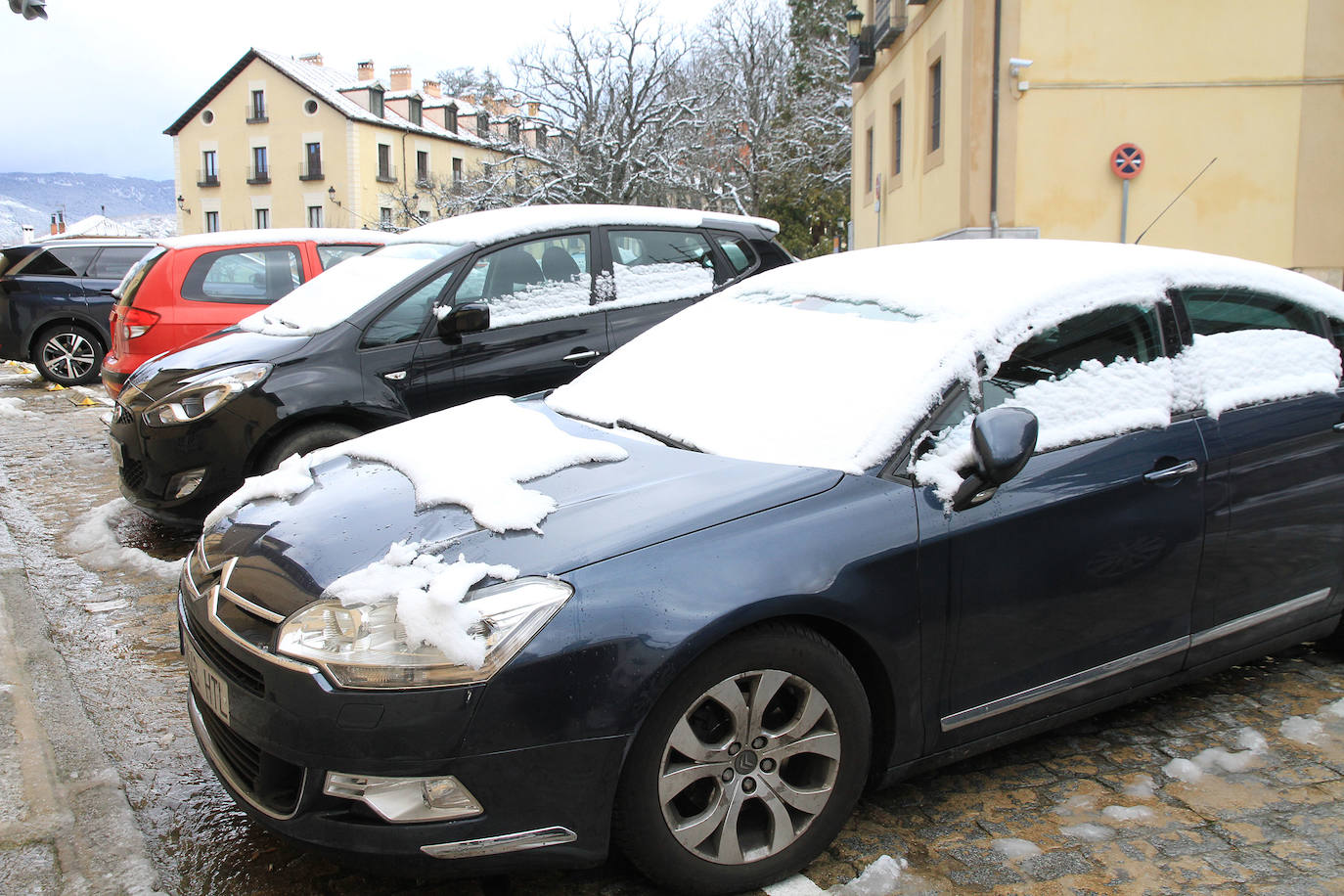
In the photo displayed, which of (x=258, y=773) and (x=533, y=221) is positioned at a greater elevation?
(x=533, y=221)

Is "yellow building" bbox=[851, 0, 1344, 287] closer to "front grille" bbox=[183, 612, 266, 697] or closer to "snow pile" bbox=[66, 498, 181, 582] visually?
"snow pile" bbox=[66, 498, 181, 582]

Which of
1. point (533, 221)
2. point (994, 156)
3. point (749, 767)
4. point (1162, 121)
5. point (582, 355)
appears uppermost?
point (1162, 121)

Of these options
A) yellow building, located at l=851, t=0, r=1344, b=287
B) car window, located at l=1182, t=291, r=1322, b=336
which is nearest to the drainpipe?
yellow building, located at l=851, t=0, r=1344, b=287

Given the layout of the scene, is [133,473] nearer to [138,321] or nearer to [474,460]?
[138,321]

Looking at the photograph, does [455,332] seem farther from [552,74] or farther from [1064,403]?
[552,74]

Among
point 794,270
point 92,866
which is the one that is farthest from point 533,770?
point 794,270

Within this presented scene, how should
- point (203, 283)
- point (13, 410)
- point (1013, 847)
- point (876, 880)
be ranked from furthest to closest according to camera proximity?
point (13, 410)
point (203, 283)
point (1013, 847)
point (876, 880)

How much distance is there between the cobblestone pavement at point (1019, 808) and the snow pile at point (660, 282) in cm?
302

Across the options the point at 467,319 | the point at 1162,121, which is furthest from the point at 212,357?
the point at 1162,121

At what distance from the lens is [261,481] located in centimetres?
313

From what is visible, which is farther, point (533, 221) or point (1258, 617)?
point (533, 221)

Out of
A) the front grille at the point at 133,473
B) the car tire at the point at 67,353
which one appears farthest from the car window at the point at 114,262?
the front grille at the point at 133,473

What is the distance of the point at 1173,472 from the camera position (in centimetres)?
297

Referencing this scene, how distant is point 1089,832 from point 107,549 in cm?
492
